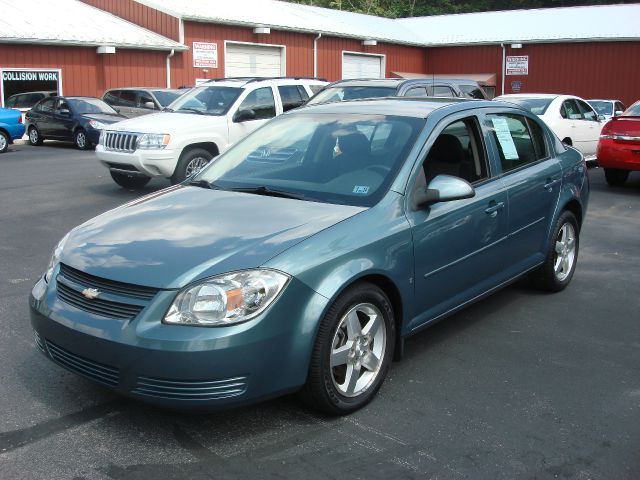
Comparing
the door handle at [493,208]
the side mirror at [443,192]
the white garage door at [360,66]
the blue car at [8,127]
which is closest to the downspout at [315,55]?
the white garage door at [360,66]

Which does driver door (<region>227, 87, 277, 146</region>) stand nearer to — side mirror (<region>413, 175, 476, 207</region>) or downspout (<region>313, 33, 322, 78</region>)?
side mirror (<region>413, 175, 476, 207</region>)

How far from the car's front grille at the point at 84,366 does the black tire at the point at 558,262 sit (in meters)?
3.83

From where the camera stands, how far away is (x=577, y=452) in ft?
11.5

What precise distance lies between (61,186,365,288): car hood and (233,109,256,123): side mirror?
7.25m

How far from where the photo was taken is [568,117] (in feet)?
46.2

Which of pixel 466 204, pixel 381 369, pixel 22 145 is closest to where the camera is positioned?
pixel 381 369

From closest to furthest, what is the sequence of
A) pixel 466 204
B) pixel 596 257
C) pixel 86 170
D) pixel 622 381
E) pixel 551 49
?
pixel 622 381 < pixel 466 204 < pixel 596 257 < pixel 86 170 < pixel 551 49

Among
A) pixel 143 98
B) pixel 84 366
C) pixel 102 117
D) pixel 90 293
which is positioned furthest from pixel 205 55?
pixel 84 366

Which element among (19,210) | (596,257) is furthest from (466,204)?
(19,210)

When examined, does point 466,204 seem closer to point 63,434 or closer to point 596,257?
point 63,434

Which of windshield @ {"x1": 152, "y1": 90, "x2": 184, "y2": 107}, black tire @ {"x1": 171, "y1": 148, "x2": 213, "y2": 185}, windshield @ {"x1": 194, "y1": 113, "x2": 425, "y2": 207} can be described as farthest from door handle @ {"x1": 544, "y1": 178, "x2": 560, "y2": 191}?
windshield @ {"x1": 152, "y1": 90, "x2": 184, "y2": 107}

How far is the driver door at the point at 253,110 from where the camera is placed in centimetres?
1152

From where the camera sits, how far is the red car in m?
11.9

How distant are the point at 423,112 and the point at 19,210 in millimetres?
6984
